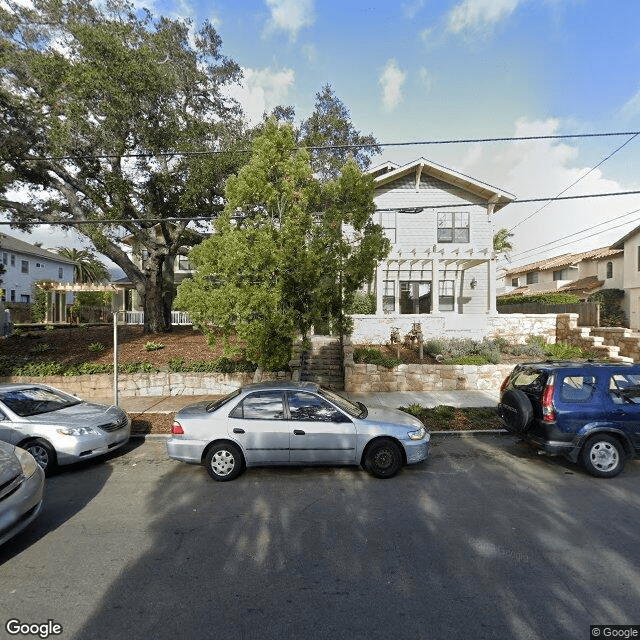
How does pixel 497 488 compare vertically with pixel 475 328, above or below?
below

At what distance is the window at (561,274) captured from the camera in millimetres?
30750

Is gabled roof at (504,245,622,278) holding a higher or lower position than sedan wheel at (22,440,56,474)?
higher

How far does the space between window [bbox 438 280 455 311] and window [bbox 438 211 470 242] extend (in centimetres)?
247

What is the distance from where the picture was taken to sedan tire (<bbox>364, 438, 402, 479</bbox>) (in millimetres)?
5730

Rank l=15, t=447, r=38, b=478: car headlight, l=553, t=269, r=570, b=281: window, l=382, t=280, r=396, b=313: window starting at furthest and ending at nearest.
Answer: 1. l=553, t=269, r=570, b=281: window
2. l=382, t=280, r=396, b=313: window
3. l=15, t=447, r=38, b=478: car headlight

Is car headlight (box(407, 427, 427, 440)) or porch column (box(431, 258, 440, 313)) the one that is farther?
porch column (box(431, 258, 440, 313))

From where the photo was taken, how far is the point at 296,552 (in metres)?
3.86

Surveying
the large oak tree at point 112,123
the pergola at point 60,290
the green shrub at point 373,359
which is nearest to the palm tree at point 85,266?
the pergola at point 60,290

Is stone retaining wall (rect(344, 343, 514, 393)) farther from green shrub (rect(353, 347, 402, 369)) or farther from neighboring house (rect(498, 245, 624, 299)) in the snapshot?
neighboring house (rect(498, 245, 624, 299))

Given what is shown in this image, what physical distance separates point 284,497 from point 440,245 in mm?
17147

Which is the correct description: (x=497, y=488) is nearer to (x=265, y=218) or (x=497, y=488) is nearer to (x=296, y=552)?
(x=296, y=552)

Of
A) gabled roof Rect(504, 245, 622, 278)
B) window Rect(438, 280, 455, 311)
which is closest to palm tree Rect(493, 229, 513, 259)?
gabled roof Rect(504, 245, 622, 278)

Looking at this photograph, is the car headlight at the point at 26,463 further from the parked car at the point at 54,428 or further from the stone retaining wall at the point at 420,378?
the stone retaining wall at the point at 420,378

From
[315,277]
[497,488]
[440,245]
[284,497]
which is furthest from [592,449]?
[440,245]
